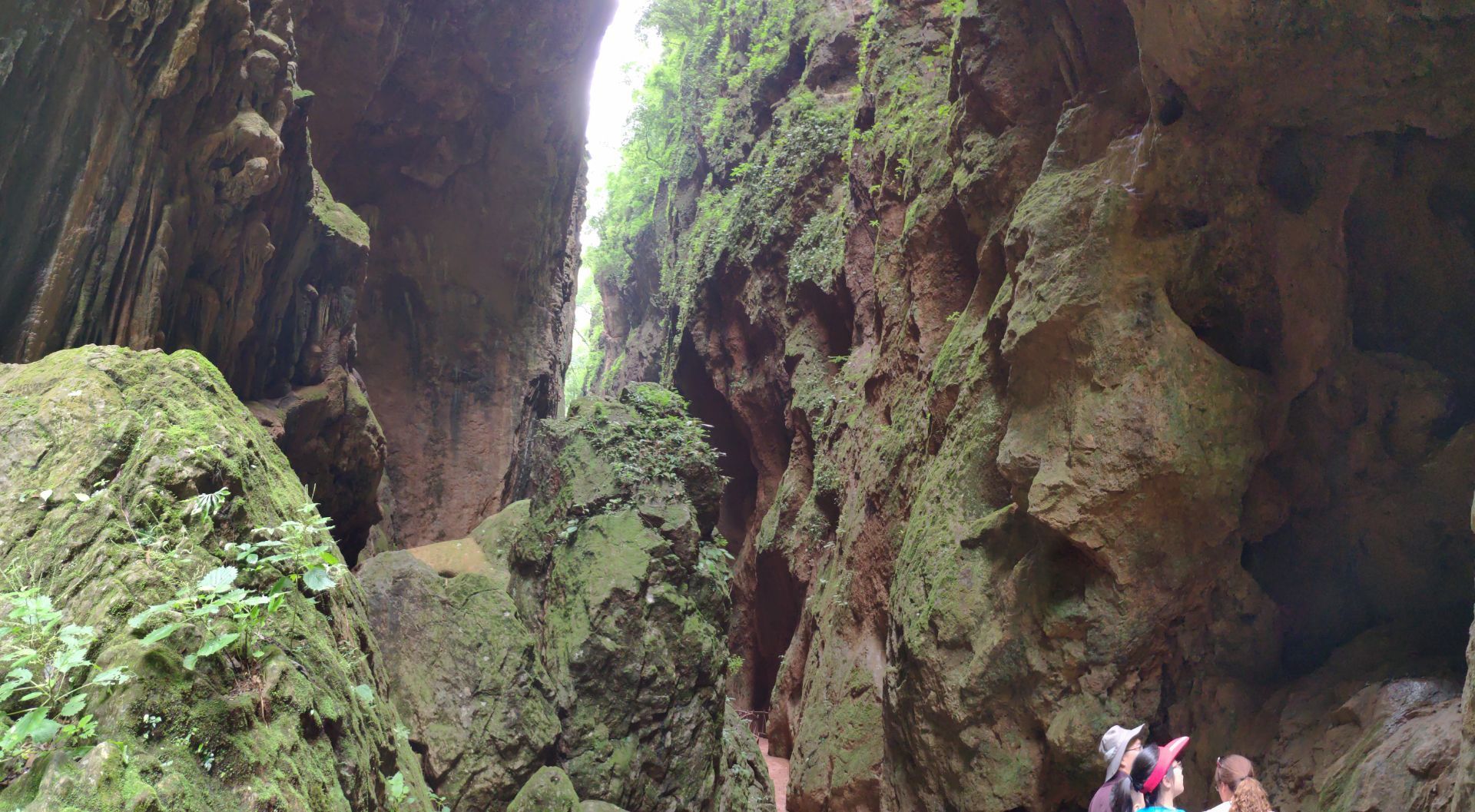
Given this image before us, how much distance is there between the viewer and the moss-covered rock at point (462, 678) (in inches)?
269

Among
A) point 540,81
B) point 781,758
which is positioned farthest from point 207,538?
point 540,81

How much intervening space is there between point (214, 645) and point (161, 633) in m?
0.16

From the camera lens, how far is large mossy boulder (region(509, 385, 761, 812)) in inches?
301

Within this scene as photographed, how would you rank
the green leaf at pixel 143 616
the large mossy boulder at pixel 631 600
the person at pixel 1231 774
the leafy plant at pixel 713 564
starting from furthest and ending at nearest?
the leafy plant at pixel 713 564 < the large mossy boulder at pixel 631 600 < the person at pixel 1231 774 < the green leaf at pixel 143 616

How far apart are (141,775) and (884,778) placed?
22.6ft

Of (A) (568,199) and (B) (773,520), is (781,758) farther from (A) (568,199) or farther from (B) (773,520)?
(A) (568,199)

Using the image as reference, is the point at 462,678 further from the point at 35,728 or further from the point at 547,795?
the point at 35,728

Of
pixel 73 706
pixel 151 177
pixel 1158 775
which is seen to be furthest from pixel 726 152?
pixel 73 706

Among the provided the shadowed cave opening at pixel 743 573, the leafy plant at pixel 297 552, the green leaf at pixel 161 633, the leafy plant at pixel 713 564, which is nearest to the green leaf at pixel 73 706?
the green leaf at pixel 161 633

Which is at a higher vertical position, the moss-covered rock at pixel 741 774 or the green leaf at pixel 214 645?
the green leaf at pixel 214 645

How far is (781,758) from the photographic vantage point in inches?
483

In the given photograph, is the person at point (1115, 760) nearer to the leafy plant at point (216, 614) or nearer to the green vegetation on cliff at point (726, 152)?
the leafy plant at point (216, 614)

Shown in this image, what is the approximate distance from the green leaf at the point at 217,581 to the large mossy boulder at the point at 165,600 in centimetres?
13

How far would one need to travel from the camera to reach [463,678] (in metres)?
7.35
